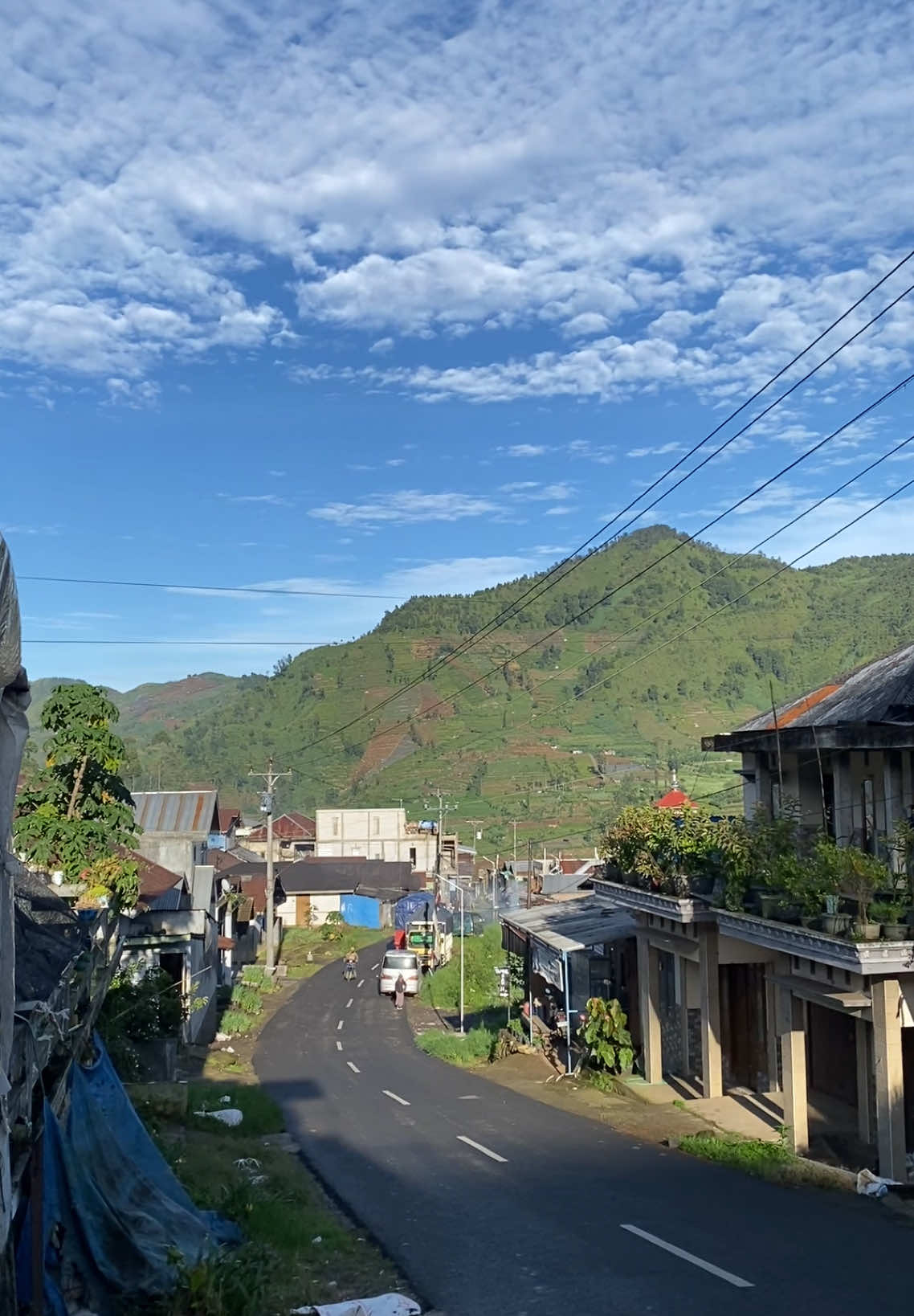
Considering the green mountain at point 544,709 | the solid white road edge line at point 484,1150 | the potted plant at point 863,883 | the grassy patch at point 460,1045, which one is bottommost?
the grassy patch at point 460,1045

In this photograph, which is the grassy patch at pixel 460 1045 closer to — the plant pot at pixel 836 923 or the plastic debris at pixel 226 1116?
the plastic debris at pixel 226 1116

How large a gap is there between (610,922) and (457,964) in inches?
880

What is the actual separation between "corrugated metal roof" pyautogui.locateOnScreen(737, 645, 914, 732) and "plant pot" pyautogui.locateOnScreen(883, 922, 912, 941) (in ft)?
9.33

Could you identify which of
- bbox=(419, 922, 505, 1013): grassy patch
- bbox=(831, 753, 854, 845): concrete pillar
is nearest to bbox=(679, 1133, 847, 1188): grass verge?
bbox=(831, 753, 854, 845): concrete pillar

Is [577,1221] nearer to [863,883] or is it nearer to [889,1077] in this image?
[889,1077]

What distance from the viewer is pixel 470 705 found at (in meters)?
174

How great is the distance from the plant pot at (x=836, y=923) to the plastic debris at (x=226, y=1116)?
11.1 m

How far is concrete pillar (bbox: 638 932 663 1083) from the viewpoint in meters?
22.2

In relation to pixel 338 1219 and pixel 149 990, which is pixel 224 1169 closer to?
pixel 338 1219

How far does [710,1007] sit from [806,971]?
4597 mm

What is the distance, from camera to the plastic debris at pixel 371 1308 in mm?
9711

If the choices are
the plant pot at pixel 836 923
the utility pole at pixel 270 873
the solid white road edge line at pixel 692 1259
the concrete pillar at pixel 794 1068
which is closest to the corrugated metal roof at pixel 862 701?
the plant pot at pixel 836 923

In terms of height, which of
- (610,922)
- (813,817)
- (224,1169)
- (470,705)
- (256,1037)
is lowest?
(256,1037)

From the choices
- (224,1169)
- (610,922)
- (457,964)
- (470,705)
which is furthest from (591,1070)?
(470,705)
